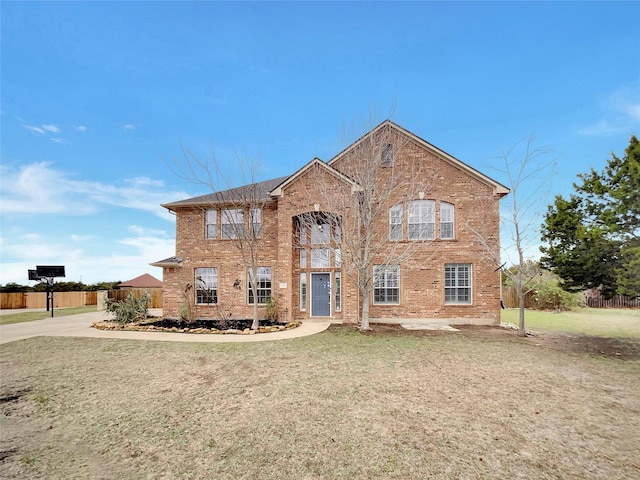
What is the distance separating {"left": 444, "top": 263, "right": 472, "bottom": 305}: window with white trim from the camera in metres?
14.9

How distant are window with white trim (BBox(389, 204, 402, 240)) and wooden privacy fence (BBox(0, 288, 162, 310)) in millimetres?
18950

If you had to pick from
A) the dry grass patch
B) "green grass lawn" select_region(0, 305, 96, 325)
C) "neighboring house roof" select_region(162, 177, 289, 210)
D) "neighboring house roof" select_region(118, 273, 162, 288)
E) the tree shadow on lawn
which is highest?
"neighboring house roof" select_region(162, 177, 289, 210)

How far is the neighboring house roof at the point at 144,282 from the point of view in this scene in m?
28.7

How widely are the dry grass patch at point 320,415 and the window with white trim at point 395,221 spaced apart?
6685mm

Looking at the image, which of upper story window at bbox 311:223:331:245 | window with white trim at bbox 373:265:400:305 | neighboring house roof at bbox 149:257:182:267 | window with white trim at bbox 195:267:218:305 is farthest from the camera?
window with white trim at bbox 195:267:218:305

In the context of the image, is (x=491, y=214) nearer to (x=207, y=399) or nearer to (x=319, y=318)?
(x=319, y=318)

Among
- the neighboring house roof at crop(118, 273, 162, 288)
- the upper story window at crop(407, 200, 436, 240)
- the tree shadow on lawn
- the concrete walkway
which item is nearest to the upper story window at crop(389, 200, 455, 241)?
the upper story window at crop(407, 200, 436, 240)

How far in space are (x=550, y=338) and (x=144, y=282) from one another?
29687mm

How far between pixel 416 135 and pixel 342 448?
13934 millimetres

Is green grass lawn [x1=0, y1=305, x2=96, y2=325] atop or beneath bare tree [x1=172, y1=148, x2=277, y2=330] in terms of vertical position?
beneath

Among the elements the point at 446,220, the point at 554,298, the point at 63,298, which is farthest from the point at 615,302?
the point at 63,298

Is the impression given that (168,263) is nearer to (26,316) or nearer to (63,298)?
(26,316)

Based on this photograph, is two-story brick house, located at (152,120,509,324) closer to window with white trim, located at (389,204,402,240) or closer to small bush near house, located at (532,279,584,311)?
window with white trim, located at (389,204,402,240)

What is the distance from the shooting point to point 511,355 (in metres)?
9.16
